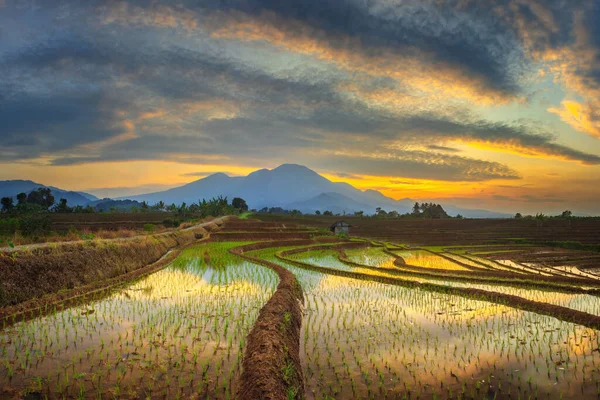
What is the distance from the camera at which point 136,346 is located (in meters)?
6.03

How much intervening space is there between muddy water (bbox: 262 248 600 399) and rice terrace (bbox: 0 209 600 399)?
0.03 meters

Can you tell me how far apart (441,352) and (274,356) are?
308 cm

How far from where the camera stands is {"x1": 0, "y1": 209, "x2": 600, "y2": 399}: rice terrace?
492 cm

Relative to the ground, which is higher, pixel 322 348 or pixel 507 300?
pixel 507 300

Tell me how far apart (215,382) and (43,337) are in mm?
3724

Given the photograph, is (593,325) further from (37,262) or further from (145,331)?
(37,262)

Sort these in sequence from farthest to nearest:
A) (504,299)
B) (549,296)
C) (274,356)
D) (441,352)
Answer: (549,296) < (504,299) < (441,352) < (274,356)

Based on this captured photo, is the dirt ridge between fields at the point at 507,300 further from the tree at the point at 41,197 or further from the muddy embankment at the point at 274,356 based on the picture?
the tree at the point at 41,197

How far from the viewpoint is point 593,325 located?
26.4ft

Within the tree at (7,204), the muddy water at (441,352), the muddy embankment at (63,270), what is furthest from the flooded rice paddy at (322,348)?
the tree at (7,204)

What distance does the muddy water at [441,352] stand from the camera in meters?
5.07

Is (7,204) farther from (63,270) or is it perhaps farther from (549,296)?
(549,296)

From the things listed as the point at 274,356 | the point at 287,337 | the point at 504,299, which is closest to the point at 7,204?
the point at 287,337

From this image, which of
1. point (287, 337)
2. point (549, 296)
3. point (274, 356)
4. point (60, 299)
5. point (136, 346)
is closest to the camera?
point (274, 356)
